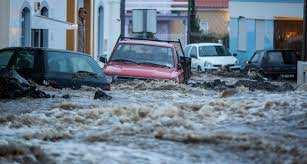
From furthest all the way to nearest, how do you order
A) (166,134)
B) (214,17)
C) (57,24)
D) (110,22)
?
(214,17) < (110,22) < (57,24) < (166,134)

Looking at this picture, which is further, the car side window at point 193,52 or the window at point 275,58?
the car side window at point 193,52

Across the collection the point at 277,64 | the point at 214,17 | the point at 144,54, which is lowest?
the point at 277,64

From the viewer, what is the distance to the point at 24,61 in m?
16.7

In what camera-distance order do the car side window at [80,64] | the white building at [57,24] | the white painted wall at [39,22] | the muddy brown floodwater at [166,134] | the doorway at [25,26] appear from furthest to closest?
the doorway at [25,26]
the white building at [57,24]
the white painted wall at [39,22]
the car side window at [80,64]
the muddy brown floodwater at [166,134]

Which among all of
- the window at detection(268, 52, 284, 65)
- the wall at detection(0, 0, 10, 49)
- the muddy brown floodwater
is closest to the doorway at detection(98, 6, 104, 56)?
the window at detection(268, 52, 284, 65)

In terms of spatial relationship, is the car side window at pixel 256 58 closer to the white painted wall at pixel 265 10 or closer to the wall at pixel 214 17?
the white painted wall at pixel 265 10

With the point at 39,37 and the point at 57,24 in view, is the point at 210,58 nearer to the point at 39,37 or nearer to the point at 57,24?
the point at 39,37

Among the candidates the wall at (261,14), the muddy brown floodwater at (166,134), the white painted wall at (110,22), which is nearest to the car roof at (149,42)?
the muddy brown floodwater at (166,134)

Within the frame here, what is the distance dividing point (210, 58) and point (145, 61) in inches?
662

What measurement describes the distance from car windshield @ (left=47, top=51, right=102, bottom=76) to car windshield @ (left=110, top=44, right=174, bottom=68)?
2688mm

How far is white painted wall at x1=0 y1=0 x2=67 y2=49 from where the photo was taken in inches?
850

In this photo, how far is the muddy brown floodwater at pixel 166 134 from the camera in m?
7.04

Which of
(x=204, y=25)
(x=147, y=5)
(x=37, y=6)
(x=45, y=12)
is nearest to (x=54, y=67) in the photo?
(x=37, y=6)

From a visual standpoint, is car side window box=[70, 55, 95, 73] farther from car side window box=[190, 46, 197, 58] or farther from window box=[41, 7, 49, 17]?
car side window box=[190, 46, 197, 58]
